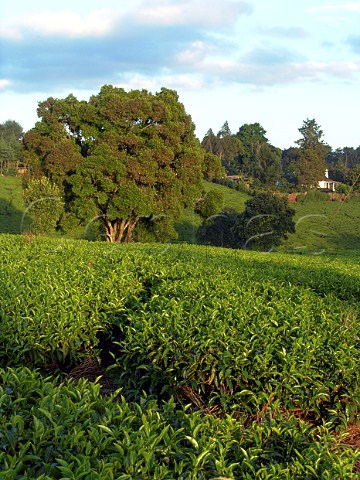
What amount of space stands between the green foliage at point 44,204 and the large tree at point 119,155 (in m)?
1.03

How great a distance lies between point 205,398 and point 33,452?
2.08 meters

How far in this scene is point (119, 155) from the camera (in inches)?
1028

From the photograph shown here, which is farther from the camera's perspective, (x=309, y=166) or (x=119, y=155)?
(x=309, y=166)

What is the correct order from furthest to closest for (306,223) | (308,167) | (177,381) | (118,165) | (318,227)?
(308,167) < (306,223) < (318,227) < (118,165) < (177,381)

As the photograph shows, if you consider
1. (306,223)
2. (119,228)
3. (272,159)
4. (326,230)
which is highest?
(272,159)

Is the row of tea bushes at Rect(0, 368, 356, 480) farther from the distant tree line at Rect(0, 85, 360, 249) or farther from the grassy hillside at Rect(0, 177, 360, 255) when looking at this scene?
the grassy hillside at Rect(0, 177, 360, 255)

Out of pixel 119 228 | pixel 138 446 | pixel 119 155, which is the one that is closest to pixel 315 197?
pixel 119 228

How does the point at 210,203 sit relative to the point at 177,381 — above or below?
above

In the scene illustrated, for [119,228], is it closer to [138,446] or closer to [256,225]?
[256,225]

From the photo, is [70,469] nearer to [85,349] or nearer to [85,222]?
A: [85,349]

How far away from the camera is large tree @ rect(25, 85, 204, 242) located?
25.8 metres

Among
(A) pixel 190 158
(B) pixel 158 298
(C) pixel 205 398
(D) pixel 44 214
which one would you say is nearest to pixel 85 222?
(D) pixel 44 214

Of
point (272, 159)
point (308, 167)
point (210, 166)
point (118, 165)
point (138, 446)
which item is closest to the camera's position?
point (138, 446)

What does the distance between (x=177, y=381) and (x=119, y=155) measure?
22.6 metres
